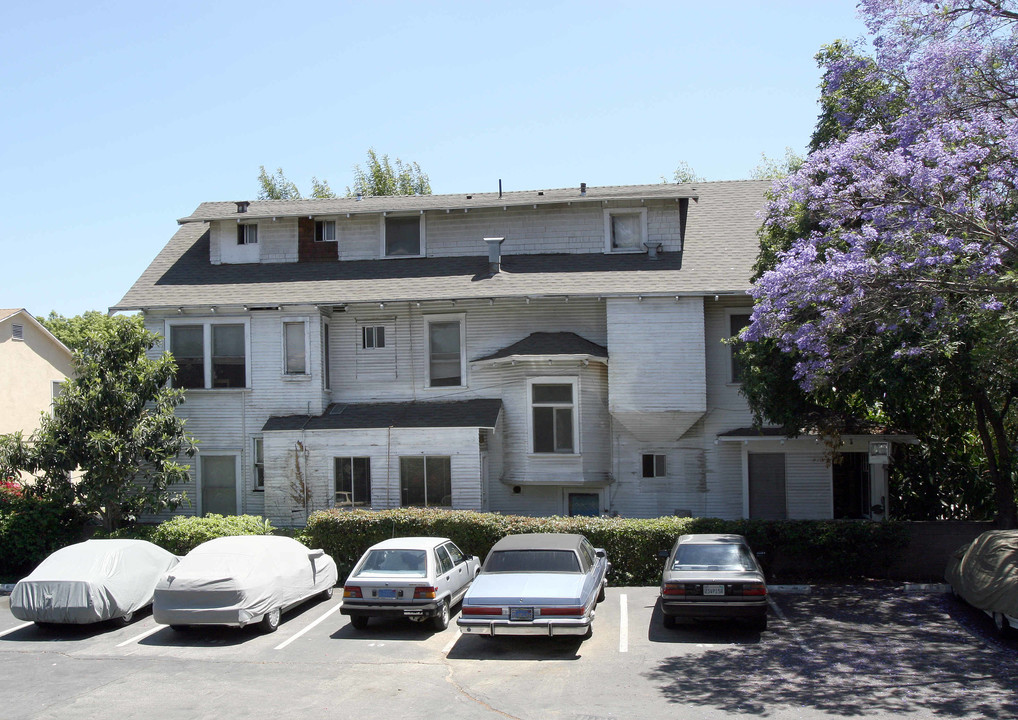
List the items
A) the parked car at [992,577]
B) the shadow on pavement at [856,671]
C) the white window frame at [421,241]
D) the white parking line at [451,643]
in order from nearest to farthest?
the shadow on pavement at [856,671]
the parked car at [992,577]
the white parking line at [451,643]
the white window frame at [421,241]

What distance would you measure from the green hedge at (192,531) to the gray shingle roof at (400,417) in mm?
2855

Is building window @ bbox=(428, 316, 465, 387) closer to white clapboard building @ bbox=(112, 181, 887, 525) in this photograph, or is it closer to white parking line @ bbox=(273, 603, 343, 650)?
white clapboard building @ bbox=(112, 181, 887, 525)

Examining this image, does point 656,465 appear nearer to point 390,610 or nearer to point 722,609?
point 722,609

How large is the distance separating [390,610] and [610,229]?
12929mm

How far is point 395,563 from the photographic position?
1430 cm

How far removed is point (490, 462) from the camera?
21578mm

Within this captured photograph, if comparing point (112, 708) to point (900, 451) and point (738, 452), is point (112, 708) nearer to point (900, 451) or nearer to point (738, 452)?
point (738, 452)

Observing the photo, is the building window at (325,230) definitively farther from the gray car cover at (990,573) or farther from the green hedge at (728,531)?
the gray car cover at (990,573)

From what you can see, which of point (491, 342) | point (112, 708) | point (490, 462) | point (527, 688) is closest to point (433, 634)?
point (527, 688)

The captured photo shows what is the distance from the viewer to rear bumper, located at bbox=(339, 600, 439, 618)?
13.6m

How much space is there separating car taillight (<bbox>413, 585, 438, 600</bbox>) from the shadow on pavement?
3694 millimetres

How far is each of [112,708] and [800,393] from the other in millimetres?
12867

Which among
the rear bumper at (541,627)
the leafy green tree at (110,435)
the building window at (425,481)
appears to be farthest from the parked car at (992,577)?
the leafy green tree at (110,435)

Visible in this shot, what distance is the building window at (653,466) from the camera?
21.2 metres
